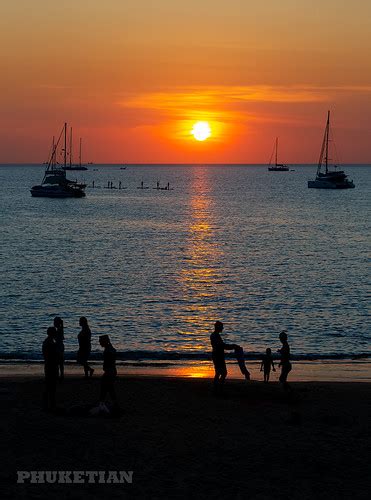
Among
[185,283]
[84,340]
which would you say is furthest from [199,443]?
[185,283]

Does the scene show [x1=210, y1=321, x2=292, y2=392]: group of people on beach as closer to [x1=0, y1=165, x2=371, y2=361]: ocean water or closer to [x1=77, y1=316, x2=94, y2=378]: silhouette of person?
[x1=77, y1=316, x2=94, y2=378]: silhouette of person

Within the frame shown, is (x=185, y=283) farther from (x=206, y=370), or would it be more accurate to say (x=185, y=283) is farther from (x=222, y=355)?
(x=222, y=355)

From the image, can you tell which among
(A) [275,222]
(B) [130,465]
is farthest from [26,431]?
(A) [275,222]

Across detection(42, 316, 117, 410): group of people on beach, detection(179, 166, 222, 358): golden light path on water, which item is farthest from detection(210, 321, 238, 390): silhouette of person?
detection(179, 166, 222, 358): golden light path on water

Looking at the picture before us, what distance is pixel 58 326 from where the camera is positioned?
21.4 meters

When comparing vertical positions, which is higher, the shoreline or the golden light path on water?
the golden light path on water

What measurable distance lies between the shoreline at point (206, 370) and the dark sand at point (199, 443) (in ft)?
13.8

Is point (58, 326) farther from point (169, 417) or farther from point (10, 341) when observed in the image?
point (10, 341)

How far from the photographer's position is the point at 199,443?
1741cm

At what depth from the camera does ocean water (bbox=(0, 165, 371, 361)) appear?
37.0m

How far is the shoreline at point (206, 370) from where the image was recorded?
2700cm

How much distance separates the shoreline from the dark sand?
4.20 m

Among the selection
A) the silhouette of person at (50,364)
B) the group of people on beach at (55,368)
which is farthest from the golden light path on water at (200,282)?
the silhouette of person at (50,364)

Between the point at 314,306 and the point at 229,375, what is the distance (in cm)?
2004
